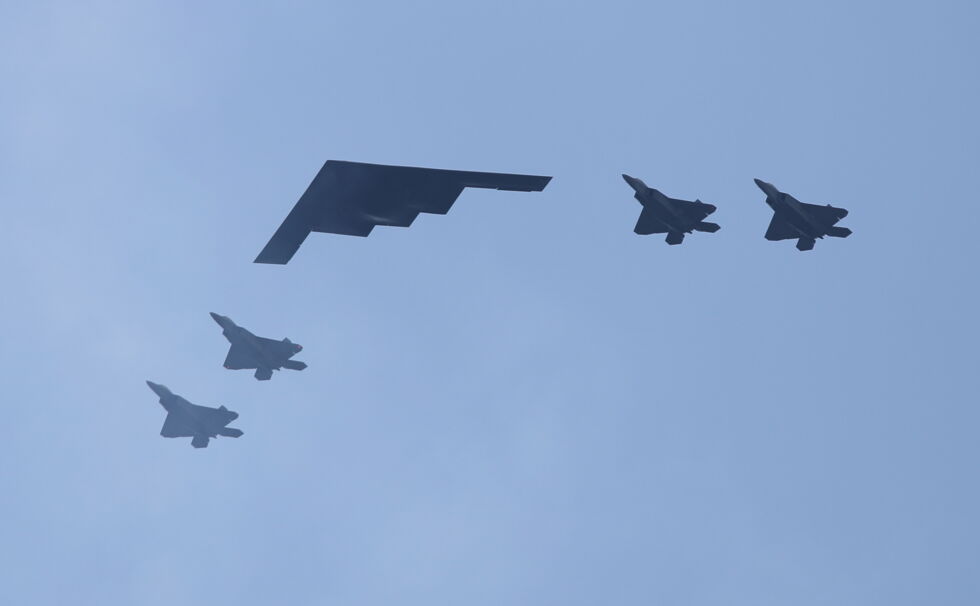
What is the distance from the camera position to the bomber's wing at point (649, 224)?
160ft

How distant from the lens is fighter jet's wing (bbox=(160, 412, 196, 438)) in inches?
2095

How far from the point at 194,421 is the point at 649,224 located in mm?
22390

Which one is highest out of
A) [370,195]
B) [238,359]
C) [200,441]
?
[370,195]

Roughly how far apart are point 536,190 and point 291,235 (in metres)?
7.27

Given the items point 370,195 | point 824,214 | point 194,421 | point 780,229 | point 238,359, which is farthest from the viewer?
point 194,421

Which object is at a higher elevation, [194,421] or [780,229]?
[780,229]

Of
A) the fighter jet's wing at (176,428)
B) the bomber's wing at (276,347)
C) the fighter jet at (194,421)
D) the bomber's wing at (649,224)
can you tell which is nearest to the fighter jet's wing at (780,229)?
the bomber's wing at (649,224)

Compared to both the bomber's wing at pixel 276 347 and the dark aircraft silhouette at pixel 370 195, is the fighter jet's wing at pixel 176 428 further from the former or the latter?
the dark aircraft silhouette at pixel 370 195

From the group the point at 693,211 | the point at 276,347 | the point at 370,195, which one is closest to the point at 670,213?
the point at 693,211

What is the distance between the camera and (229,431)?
52406 millimetres

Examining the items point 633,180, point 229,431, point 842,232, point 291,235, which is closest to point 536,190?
point 291,235

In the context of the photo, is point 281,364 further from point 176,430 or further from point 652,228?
point 652,228

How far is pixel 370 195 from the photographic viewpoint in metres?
34.0

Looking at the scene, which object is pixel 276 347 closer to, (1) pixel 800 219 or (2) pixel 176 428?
(2) pixel 176 428
